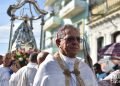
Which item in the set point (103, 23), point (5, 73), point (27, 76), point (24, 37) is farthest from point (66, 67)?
point (103, 23)

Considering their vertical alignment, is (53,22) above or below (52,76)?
above

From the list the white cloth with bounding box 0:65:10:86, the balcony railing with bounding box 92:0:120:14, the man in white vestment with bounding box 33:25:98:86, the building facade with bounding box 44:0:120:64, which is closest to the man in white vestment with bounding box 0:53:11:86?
the white cloth with bounding box 0:65:10:86

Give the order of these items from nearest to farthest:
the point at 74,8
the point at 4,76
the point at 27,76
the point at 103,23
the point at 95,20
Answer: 1. the point at 27,76
2. the point at 4,76
3. the point at 103,23
4. the point at 95,20
5. the point at 74,8

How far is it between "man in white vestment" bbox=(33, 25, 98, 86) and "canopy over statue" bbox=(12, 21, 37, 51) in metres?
13.3

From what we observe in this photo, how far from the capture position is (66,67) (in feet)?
12.7

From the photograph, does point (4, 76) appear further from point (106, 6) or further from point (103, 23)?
point (106, 6)

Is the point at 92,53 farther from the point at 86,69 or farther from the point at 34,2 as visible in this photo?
the point at 86,69

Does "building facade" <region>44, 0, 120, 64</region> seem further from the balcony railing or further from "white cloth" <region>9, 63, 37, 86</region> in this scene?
"white cloth" <region>9, 63, 37, 86</region>

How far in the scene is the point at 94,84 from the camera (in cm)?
397

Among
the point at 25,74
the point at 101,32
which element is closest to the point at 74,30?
the point at 25,74

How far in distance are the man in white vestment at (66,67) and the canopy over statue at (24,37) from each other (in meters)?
13.3

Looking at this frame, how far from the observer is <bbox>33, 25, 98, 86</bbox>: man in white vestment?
3.80 m

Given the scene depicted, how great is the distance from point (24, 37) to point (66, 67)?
14.5 m

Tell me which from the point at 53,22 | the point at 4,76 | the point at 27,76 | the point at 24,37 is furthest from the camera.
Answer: the point at 53,22
